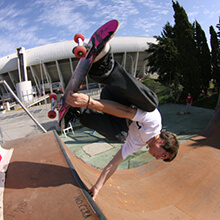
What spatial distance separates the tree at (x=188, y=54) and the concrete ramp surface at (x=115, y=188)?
10306mm

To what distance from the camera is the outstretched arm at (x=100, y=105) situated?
5.18 ft

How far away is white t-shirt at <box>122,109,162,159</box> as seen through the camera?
5.94 ft

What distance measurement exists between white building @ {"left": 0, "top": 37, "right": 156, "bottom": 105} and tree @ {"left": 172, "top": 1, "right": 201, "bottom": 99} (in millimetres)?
20960

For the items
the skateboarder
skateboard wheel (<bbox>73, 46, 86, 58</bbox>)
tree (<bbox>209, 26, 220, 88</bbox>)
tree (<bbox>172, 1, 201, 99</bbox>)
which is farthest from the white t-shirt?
tree (<bbox>209, 26, 220, 88</bbox>)

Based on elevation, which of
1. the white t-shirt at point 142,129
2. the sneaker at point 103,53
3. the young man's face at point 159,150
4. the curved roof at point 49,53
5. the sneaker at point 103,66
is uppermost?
the curved roof at point 49,53

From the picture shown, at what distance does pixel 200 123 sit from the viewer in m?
8.34

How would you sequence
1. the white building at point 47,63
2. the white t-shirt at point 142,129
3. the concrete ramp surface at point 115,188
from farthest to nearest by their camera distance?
the white building at point 47,63 < the white t-shirt at point 142,129 < the concrete ramp surface at point 115,188

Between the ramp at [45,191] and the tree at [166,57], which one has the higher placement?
the tree at [166,57]

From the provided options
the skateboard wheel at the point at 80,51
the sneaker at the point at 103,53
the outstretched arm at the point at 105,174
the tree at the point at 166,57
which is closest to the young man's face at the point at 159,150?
the outstretched arm at the point at 105,174

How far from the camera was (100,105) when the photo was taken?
1.65 meters

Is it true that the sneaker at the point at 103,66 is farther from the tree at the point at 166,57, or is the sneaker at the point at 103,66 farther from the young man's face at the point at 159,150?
the tree at the point at 166,57

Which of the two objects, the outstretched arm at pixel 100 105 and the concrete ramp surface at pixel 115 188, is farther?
the outstretched arm at pixel 100 105

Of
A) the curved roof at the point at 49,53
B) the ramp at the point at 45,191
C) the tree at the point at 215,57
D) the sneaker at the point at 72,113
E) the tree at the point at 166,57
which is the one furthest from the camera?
the curved roof at the point at 49,53

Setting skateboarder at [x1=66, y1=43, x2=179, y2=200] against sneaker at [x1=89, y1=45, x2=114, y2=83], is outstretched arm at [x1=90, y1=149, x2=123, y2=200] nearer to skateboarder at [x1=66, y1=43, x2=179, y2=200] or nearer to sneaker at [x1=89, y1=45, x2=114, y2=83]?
skateboarder at [x1=66, y1=43, x2=179, y2=200]
